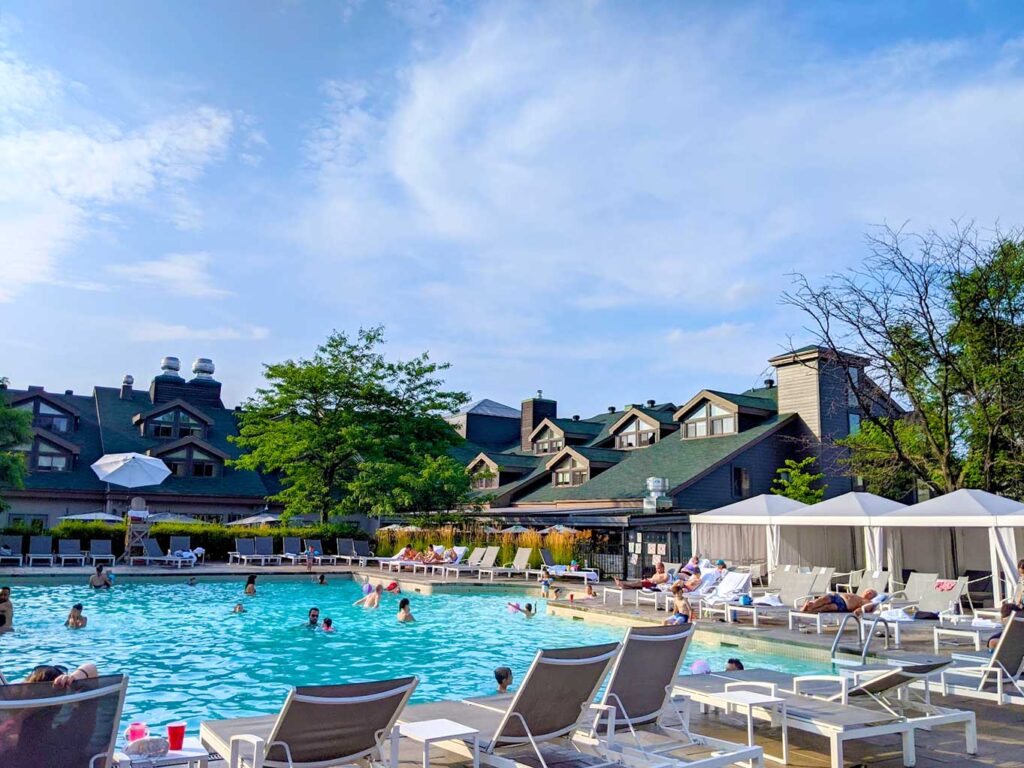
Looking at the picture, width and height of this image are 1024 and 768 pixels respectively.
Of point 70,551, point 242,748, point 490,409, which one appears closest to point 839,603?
point 242,748

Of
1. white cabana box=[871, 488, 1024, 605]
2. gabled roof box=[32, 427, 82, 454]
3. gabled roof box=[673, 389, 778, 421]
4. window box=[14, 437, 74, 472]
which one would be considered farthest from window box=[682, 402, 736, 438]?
window box=[14, 437, 74, 472]

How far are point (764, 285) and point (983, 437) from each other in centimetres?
843

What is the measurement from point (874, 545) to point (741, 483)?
10.2 metres

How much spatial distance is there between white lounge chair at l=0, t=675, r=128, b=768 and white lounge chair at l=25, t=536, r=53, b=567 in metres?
24.5

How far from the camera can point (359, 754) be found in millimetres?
4457

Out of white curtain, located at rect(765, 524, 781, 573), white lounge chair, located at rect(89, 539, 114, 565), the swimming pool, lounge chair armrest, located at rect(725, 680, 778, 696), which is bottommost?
the swimming pool

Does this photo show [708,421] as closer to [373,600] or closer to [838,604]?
[373,600]

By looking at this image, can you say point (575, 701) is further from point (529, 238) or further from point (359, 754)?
point (529, 238)

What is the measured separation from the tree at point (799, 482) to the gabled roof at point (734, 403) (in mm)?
2405

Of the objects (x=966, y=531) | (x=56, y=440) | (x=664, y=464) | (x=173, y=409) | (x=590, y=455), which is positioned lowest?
(x=966, y=531)

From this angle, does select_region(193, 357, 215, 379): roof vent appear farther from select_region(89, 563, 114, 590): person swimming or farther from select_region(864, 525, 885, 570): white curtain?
select_region(864, 525, 885, 570): white curtain

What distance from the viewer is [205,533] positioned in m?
29.1

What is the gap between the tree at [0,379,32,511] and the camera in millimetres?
25938

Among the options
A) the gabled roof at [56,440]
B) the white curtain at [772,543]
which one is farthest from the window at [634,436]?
the gabled roof at [56,440]
